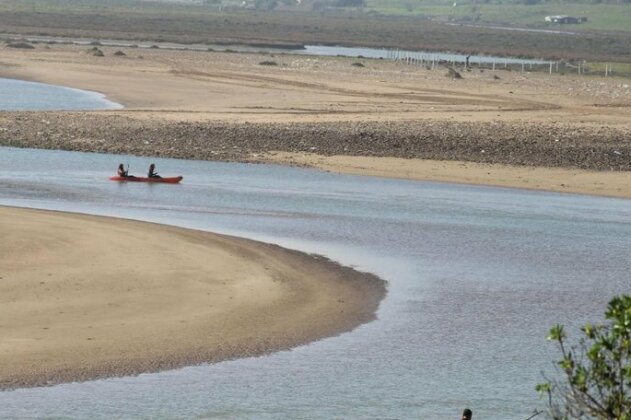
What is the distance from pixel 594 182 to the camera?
38375 millimetres

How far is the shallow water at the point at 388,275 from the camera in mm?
16594

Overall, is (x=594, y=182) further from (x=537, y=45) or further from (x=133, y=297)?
(x=537, y=45)

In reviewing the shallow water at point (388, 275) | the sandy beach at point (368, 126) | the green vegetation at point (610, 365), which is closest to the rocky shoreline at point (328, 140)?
the sandy beach at point (368, 126)

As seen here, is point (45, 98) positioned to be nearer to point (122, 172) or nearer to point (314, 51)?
point (122, 172)

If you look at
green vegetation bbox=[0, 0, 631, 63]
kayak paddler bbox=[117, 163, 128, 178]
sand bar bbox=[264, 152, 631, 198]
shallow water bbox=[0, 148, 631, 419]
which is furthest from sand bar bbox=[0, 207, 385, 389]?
green vegetation bbox=[0, 0, 631, 63]

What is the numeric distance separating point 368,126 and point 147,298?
985 inches

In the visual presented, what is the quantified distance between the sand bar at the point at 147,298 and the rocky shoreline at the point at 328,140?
1467 cm

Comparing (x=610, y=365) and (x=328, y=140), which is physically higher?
(x=610, y=365)

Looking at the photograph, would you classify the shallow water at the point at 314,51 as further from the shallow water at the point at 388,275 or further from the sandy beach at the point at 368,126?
the shallow water at the point at 388,275

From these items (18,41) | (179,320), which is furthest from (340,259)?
(18,41)

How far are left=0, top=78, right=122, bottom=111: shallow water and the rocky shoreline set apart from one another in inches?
247

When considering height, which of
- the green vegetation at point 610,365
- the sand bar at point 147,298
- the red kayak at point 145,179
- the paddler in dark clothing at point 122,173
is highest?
the green vegetation at point 610,365

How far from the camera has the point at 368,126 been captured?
4491 centimetres

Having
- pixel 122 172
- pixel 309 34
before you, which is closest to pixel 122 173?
pixel 122 172
